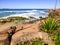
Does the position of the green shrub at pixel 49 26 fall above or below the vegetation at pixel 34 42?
above

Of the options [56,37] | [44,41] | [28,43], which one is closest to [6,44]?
[28,43]

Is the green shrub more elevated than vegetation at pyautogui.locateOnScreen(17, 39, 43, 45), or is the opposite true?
the green shrub

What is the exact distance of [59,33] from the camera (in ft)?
35.3

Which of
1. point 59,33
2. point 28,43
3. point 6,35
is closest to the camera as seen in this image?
point 28,43

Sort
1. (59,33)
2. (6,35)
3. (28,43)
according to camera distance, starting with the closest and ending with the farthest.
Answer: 1. (28,43)
2. (59,33)
3. (6,35)

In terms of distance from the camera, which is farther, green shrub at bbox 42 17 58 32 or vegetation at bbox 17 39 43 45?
green shrub at bbox 42 17 58 32

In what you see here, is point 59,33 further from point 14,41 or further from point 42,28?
point 14,41

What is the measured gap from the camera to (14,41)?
10273 millimetres

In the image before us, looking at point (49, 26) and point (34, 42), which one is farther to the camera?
point (49, 26)

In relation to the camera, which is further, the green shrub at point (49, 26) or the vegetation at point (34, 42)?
the green shrub at point (49, 26)

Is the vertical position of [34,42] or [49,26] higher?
[49,26]

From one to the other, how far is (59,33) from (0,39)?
11.7ft

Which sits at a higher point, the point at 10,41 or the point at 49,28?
the point at 49,28

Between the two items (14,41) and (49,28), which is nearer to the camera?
(14,41)
